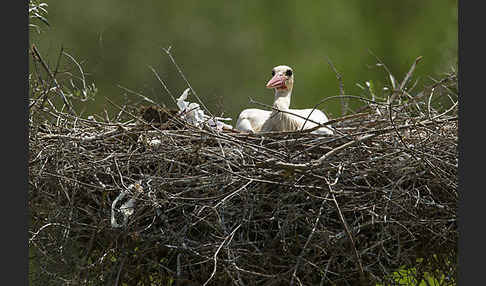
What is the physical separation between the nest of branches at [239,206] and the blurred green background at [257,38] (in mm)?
8507

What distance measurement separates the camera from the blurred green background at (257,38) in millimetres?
15180

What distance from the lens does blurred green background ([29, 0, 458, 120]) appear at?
15.2 m

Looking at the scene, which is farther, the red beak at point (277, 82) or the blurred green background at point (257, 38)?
the blurred green background at point (257, 38)

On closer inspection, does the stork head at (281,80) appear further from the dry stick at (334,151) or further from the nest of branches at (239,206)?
the dry stick at (334,151)

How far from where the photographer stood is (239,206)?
Result: 470 cm

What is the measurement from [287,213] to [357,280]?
553mm

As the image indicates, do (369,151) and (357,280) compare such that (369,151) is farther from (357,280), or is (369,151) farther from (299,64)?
(299,64)

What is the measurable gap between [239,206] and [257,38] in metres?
13.0

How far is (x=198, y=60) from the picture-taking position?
51.5 feet

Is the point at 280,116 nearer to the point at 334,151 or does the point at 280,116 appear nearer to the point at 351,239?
the point at 334,151

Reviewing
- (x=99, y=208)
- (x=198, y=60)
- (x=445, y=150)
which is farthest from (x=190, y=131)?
(x=198, y=60)

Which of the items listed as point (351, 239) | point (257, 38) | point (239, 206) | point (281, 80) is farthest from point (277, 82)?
point (257, 38)

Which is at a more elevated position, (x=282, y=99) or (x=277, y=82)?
(x=277, y=82)

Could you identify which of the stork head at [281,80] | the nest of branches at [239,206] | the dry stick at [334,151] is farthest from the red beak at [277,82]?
the dry stick at [334,151]
